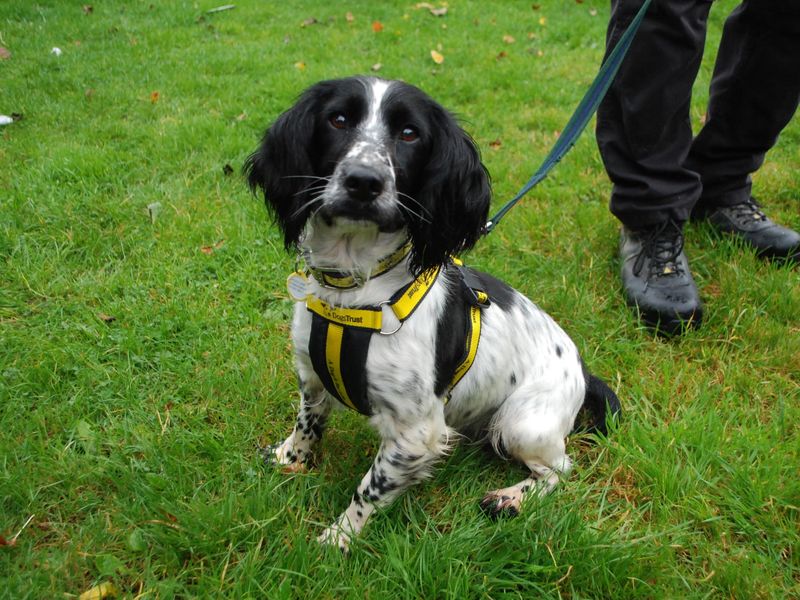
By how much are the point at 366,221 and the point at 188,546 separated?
116 centimetres

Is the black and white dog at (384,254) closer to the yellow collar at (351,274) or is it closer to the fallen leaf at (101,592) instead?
the yellow collar at (351,274)

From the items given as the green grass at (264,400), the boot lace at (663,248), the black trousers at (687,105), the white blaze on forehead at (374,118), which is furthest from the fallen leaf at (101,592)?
the black trousers at (687,105)

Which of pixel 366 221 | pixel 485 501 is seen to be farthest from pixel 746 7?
pixel 485 501

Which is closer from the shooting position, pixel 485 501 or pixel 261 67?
pixel 485 501

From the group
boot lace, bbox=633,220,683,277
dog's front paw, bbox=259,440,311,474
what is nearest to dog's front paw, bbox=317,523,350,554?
dog's front paw, bbox=259,440,311,474

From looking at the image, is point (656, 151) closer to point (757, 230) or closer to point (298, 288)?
point (757, 230)

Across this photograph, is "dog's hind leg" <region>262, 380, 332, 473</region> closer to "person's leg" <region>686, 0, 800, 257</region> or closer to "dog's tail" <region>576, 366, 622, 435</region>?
"dog's tail" <region>576, 366, 622, 435</region>

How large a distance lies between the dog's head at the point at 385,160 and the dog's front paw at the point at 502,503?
894 mm

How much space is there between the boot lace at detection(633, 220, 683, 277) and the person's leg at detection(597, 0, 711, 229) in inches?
2.4

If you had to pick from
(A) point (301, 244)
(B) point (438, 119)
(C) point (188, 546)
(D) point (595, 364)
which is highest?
(B) point (438, 119)

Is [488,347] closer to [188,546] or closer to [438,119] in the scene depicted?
[438,119]

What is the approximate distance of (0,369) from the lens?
2674 millimetres

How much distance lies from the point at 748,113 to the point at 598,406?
2.04m

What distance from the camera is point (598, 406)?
256cm
